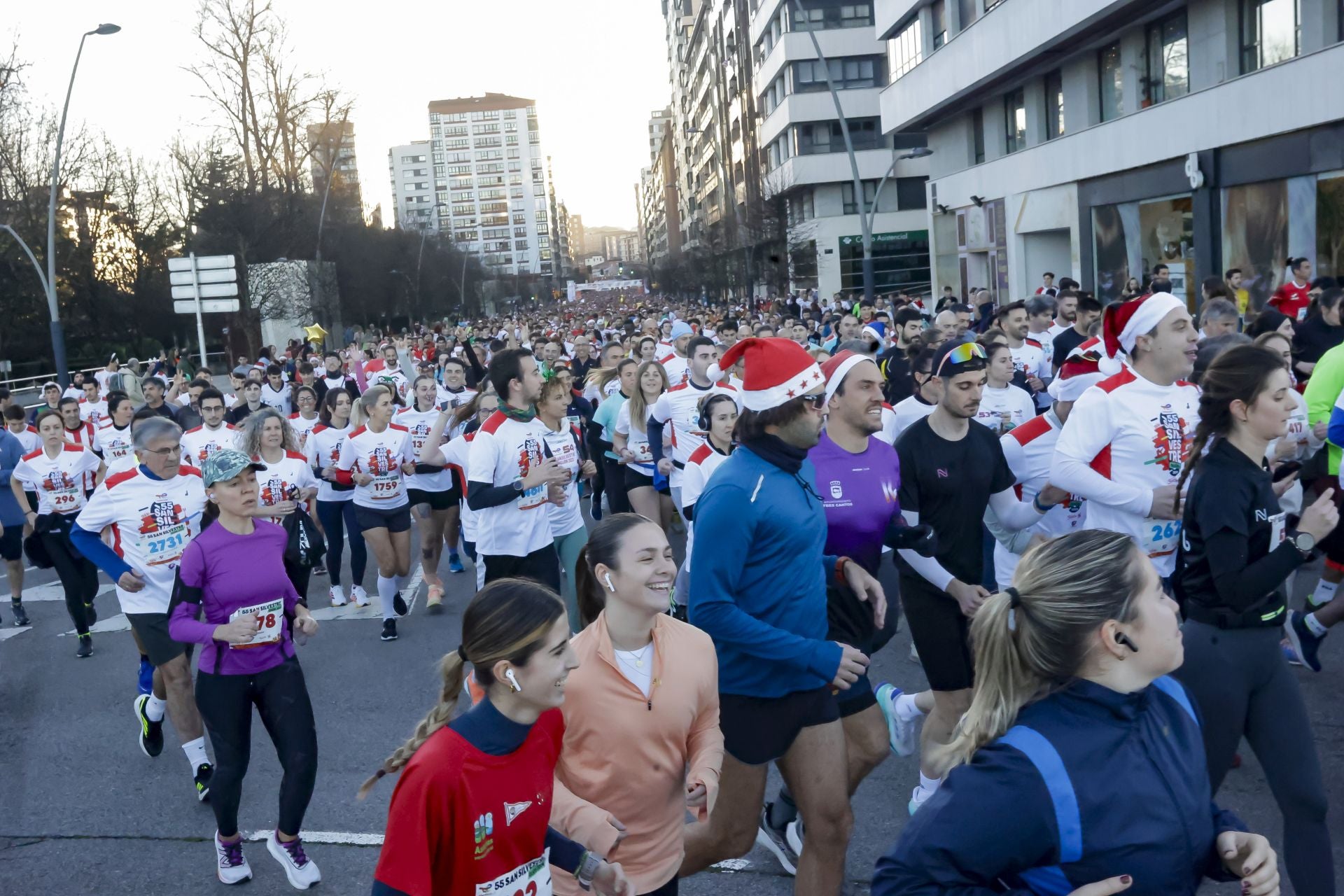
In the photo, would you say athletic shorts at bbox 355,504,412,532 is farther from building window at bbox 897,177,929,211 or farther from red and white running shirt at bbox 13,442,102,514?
building window at bbox 897,177,929,211

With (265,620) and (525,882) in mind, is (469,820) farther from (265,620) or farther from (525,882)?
(265,620)

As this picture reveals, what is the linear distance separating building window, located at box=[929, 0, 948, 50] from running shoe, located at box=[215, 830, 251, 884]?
34.7 m

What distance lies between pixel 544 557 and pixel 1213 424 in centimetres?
433

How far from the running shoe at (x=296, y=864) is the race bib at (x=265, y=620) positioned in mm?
817

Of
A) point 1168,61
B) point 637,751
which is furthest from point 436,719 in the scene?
point 1168,61

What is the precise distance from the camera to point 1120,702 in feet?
7.08

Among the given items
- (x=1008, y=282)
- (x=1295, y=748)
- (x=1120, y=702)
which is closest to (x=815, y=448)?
(x=1295, y=748)

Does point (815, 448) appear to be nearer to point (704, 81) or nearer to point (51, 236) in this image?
point (51, 236)

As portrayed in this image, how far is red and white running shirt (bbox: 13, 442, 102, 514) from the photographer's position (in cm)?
1003

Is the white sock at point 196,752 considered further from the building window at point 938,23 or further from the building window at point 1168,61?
the building window at point 938,23

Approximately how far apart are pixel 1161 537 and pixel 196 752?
15.2 feet

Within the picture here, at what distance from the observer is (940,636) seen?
16.1 feet

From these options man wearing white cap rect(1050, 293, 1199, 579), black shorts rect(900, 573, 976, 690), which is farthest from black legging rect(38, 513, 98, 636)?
man wearing white cap rect(1050, 293, 1199, 579)

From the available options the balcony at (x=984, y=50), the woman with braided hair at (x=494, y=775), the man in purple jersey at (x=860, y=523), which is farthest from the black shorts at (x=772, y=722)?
the balcony at (x=984, y=50)
